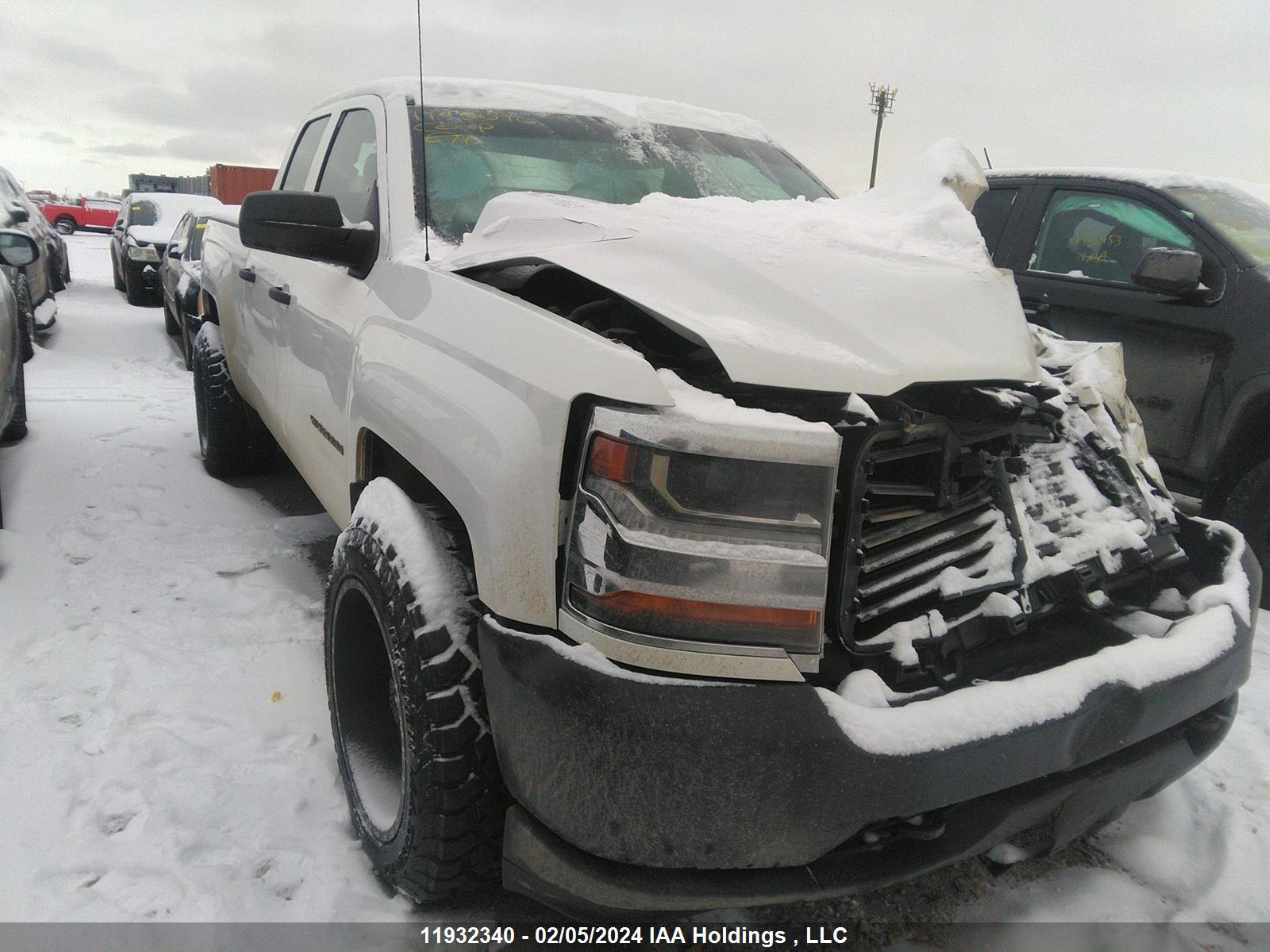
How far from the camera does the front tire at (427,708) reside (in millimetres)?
1560

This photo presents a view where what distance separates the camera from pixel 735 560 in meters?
1.28

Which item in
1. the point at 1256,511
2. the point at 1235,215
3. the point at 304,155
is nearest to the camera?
the point at 1256,511

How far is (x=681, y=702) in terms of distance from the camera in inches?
49.3

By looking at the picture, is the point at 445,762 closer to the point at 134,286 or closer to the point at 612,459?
the point at 612,459

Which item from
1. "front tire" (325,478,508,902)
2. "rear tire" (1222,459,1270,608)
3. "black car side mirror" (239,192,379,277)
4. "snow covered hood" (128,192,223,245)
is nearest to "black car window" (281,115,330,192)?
"black car side mirror" (239,192,379,277)

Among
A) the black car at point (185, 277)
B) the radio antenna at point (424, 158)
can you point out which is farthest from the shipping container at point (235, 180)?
the radio antenna at point (424, 158)

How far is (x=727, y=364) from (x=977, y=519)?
0.62m

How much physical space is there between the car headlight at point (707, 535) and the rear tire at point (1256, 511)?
3.07 meters

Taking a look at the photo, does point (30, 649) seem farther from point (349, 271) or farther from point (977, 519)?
point (977, 519)

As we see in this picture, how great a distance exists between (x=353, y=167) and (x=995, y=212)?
3458 mm

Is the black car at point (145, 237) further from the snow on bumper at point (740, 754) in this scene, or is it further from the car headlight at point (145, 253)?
the snow on bumper at point (740, 754)

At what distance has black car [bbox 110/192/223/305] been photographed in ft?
39.2

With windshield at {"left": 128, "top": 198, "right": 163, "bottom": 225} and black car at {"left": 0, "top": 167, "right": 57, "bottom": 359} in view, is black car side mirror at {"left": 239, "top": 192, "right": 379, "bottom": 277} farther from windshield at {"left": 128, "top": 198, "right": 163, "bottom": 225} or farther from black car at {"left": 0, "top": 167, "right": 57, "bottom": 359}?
windshield at {"left": 128, "top": 198, "right": 163, "bottom": 225}

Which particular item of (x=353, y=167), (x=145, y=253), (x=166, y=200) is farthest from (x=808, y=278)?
(x=166, y=200)
